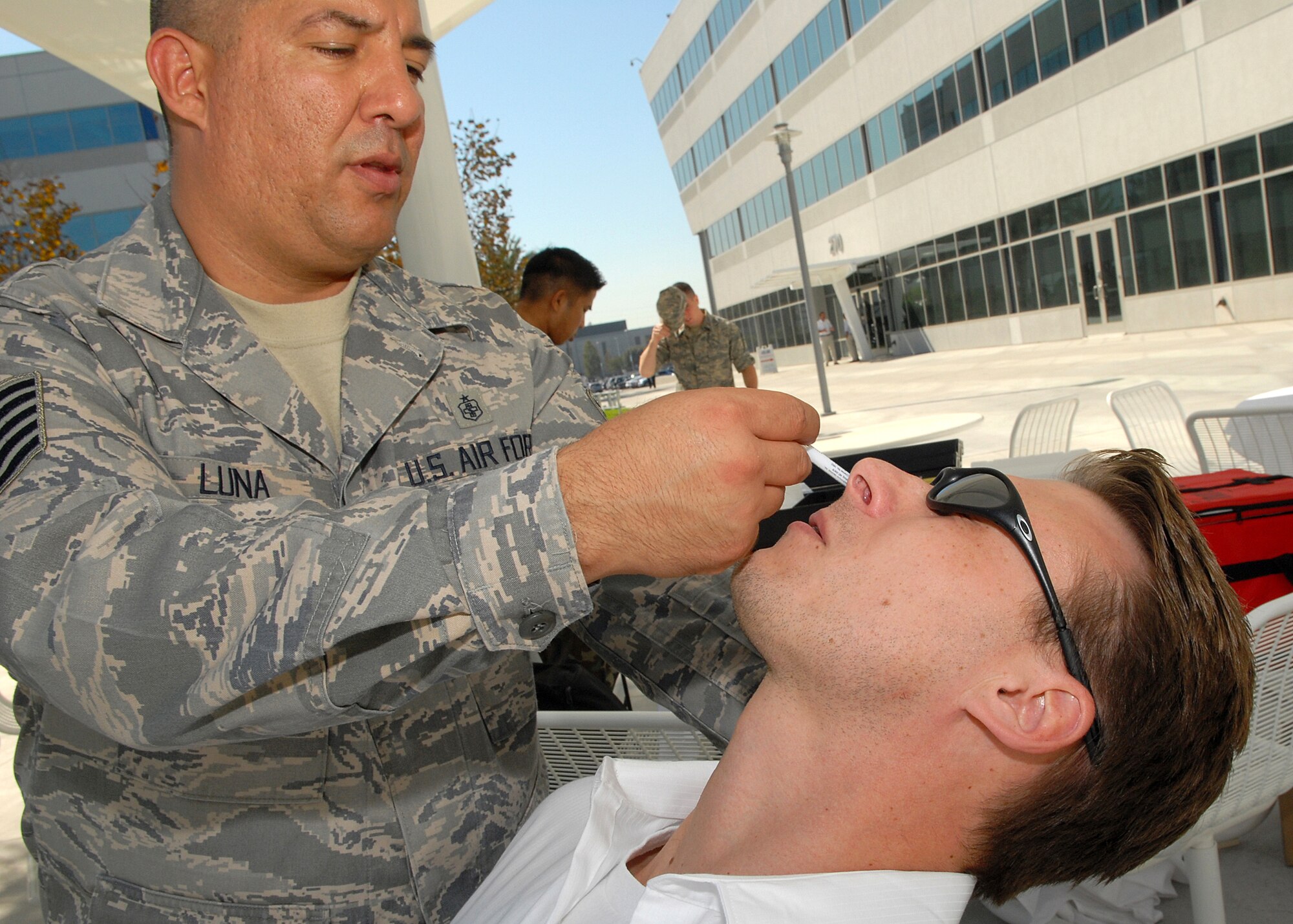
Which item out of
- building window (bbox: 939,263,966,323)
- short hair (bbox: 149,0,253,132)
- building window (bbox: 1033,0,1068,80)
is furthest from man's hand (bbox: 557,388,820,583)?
building window (bbox: 939,263,966,323)

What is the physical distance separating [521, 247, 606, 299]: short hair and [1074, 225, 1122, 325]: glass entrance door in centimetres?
1757

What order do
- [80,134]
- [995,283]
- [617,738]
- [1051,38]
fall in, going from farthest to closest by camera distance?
1. [80,134]
2. [995,283]
3. [1051,38]
4. [617,738]

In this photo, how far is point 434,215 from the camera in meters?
4.80

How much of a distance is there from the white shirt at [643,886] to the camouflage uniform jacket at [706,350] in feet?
27.0

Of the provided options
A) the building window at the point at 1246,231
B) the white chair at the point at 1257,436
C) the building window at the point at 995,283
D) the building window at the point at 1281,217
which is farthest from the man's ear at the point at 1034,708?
the building window at the point at 995,283

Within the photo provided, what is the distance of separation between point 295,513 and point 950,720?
44.6 inches

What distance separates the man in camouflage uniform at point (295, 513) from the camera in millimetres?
926

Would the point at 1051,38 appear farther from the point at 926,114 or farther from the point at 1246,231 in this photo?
the point at 1246,231

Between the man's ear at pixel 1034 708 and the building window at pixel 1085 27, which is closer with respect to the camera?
the man's ear at pixel 1034 708

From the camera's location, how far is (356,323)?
1831 millimetres

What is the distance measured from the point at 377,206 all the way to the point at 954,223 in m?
25.6

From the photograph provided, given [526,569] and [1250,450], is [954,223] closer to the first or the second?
[1250,450]

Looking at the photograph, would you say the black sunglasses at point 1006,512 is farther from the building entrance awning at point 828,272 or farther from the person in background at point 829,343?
the person in background at point 829,343

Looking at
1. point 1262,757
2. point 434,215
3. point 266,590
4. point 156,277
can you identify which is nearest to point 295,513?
point 266,590
